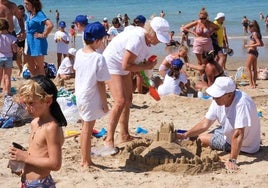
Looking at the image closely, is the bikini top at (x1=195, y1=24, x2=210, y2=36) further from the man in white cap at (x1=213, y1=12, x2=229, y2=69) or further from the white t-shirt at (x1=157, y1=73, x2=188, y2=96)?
the white t-shirt at (x1=157, y1=73, x2=188, y2=96)

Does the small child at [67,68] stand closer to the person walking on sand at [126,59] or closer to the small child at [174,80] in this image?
the small child at [174,80]

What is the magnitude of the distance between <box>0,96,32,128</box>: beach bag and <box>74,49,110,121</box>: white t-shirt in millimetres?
2420

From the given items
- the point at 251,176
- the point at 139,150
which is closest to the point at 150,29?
the point at 139,150

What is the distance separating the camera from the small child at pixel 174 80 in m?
10.1

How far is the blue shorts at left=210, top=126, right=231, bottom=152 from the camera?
6582 mm

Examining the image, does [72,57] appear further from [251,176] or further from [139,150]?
[251,176]

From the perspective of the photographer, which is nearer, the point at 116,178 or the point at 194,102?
the point at 116,178

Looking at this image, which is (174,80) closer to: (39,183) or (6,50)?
(6,50)

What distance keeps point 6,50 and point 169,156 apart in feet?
14.3

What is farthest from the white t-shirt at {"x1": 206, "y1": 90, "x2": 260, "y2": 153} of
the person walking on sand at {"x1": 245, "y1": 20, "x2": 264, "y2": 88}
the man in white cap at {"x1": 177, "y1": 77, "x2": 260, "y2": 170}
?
the person walking on sand at {"x1": 245, "y1": 20, "x2": 264, "y2": 88}

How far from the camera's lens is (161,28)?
6.12 m

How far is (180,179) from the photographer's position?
5750mm

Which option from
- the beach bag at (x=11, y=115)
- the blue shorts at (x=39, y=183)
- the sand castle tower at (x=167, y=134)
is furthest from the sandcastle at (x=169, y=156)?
the blue shorts at (x=39, y=183)

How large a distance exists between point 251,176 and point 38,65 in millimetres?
4840
